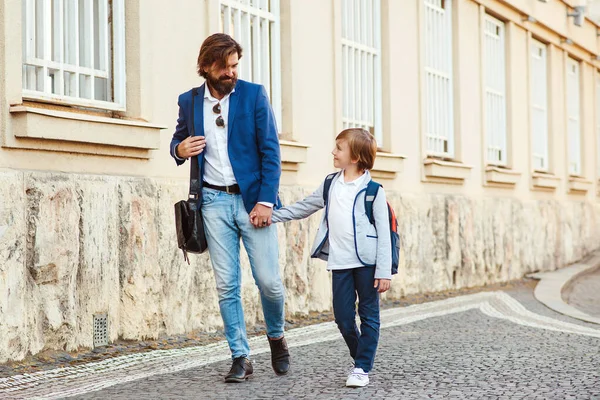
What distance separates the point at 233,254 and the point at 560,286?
8.77 metres

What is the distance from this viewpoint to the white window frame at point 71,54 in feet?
23.7

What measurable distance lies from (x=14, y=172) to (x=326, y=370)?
7.23 feet

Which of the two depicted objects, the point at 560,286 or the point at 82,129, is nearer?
the point at 82,129

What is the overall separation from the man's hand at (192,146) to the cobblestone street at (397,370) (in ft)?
4.02

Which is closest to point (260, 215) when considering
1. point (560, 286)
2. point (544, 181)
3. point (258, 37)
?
point (258, 37)

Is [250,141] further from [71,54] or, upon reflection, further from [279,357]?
[71,54]

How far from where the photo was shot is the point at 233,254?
6016mm

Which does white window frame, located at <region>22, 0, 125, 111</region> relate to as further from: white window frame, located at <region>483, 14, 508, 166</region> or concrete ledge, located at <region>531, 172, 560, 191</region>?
concrete ledge, located at <region>531, 172, 560, 191</region>

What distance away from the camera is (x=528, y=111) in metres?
17.1

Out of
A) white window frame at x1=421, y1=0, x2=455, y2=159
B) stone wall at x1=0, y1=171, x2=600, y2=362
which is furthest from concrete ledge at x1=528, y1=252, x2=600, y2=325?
stone wall at x1=0, y1=171, x2=600, y2=362

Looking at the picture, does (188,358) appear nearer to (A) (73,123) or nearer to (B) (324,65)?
(A) (73,123)

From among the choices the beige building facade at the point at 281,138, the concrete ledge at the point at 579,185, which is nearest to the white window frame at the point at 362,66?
the beige building facade at the point at 281,138

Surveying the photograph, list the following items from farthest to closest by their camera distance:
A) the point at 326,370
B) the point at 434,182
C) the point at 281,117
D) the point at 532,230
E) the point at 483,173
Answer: the point at 532,230
the point at 483,173
the point at 434,182
the point at 281,117
the point at 326,370

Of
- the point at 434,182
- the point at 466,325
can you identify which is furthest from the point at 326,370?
the point at 434,182
